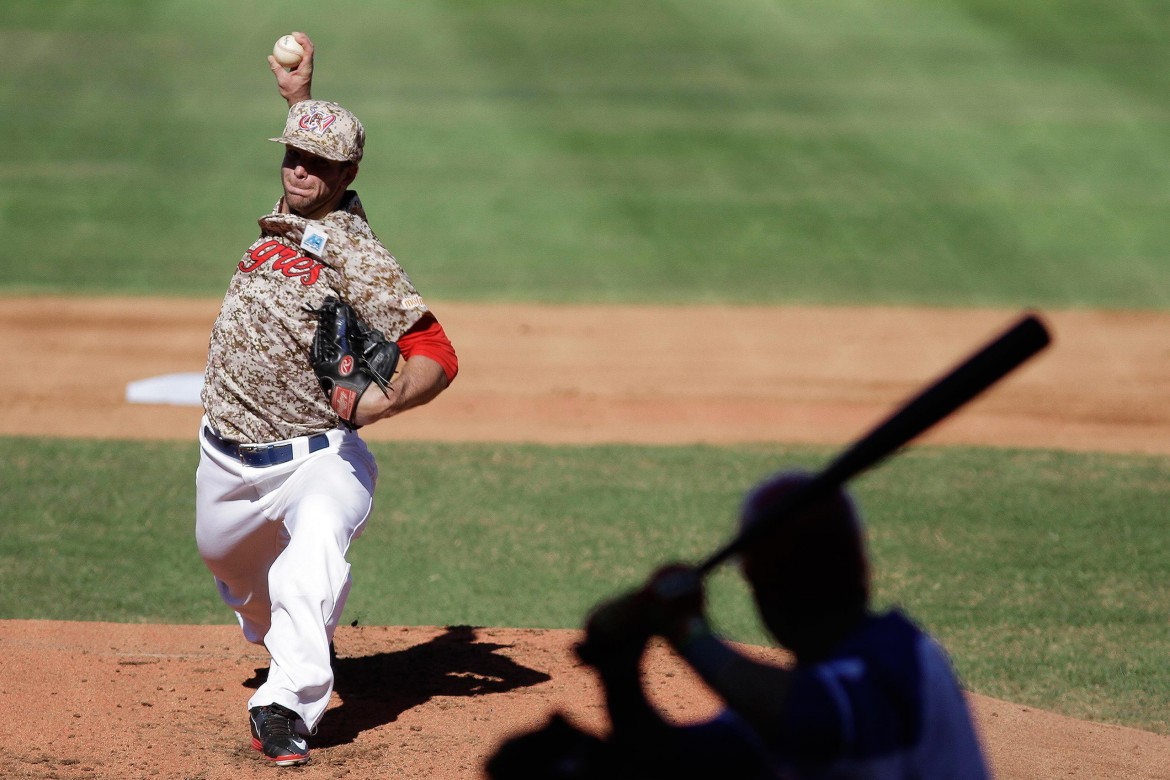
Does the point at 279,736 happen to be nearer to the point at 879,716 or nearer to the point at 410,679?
the point at 410,679

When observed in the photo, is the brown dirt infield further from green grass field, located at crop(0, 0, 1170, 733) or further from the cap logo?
the cap logo

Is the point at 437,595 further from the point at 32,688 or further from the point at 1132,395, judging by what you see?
the point at 1132,395

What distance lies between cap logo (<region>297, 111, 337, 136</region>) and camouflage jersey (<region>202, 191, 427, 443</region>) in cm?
32

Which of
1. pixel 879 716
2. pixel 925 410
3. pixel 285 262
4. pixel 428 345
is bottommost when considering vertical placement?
pixel 428 345

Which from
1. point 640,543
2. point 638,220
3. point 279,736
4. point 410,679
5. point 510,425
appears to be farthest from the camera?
point 638,220

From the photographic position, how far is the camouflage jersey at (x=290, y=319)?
446 cm

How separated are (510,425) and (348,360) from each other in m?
5.52

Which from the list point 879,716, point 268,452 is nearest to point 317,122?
point 268,452

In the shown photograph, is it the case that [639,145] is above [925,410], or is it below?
below

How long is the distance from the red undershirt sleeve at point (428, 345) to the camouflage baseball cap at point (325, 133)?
63 cm

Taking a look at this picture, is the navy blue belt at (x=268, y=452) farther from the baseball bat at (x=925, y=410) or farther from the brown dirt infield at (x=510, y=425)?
the baseball bat at (x=925, y=410)

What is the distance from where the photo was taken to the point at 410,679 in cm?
541

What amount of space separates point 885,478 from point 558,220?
8633 mm

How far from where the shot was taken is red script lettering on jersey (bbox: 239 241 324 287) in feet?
14.8
